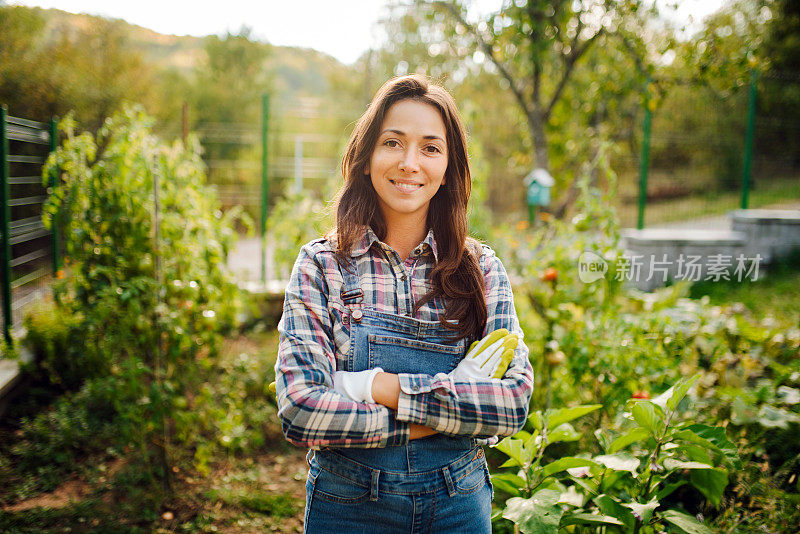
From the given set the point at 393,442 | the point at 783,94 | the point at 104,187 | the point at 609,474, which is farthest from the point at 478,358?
the point at 783,94

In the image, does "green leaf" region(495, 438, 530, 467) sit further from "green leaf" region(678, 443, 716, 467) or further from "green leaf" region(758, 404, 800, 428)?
"green leaf" region(758, 404, 800, 428)

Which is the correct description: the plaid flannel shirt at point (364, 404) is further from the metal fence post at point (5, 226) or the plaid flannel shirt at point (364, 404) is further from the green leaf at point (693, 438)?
the metal fence post at point (5, 226)

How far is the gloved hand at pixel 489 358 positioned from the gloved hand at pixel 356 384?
21 centimetres

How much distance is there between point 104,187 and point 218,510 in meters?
1.61

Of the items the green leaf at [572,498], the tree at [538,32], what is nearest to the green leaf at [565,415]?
the green leaf at [572,498]

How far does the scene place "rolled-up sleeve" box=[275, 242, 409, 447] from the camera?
1.29 meters

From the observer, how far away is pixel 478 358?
1438 mm

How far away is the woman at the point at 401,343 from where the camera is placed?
1.33 m

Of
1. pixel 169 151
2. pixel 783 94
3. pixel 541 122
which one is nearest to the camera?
pixel 169 151

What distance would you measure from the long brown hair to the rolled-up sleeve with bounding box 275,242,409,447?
205 millimetres

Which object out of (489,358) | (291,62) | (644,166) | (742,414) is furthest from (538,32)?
(291,62)

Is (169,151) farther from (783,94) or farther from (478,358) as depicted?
(783,94)

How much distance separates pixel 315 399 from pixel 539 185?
5309 mm

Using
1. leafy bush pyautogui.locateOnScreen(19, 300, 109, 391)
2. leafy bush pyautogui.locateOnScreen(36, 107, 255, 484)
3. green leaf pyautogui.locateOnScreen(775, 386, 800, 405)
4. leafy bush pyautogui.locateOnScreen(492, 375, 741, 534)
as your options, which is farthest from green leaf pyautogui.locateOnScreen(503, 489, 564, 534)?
leafy bush pyautogui.locateOnScreen(19, 300, 109, 391)
